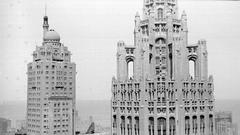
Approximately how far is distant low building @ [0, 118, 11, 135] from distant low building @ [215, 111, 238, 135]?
548 cm

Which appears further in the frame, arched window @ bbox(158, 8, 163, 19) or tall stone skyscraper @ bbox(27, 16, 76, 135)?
tall stone skyscraper @ bbox(27, 16, 76, 135)

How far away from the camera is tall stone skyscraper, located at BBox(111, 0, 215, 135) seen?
24.3 ft

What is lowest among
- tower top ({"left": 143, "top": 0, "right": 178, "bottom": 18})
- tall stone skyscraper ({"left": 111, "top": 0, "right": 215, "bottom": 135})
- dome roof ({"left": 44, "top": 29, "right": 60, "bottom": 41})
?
tall stone skyscraper ({"left": 111, "top": 0, "right": 215, "bottom": 135})

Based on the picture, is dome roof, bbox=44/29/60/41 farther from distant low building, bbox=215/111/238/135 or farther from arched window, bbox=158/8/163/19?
distant low building, bbox=215/111/238/135

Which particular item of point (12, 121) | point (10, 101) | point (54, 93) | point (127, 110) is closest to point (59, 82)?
point (54, 93)

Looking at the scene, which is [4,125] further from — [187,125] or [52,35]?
[187,125]

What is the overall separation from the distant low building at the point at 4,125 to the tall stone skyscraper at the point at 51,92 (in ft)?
9.18

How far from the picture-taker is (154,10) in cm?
791

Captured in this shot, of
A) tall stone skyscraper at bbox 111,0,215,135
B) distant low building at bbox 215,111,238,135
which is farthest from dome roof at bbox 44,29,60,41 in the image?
distant low building at bbox 215,111,238,135

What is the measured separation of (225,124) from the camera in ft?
28.0

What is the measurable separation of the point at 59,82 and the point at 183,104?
8608 millimetres

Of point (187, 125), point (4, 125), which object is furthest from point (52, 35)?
point (187, 125)

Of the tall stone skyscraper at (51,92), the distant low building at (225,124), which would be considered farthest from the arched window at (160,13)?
the tall stone skyscraper at (51,92)

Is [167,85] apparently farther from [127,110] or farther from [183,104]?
[127,110]
